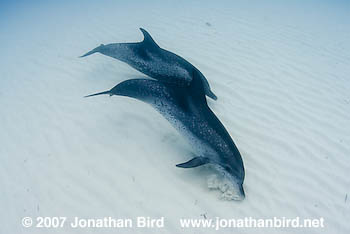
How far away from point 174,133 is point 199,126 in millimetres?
1191

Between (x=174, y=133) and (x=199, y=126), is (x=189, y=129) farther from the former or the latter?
(x=174, y=133)

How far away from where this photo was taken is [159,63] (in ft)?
21.0

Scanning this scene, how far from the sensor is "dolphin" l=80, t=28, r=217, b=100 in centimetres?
615

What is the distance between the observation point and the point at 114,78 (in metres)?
7.58

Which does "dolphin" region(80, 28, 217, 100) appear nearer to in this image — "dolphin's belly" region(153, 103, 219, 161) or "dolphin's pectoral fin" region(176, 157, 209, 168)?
"dolphin's belly" region(153, 103, 219, 161)

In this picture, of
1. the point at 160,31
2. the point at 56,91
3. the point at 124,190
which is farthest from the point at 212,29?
the point at 124,190

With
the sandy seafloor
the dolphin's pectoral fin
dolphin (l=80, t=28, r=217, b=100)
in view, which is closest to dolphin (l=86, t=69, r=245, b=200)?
the dolphin's pectoral fin

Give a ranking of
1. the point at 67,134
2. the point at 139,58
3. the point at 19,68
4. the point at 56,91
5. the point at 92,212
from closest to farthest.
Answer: the point at 92,212 → the point at 67,134 → the point at 139,58 → the point at 56,91 → the point at 19,68

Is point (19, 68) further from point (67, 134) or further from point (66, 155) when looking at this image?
point (66, 155)

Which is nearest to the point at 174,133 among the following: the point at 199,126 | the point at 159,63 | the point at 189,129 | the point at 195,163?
the point at 189,129

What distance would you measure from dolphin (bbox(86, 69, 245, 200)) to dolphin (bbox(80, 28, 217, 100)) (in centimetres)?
117

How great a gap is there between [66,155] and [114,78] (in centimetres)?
311

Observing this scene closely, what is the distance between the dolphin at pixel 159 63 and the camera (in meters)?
6.15

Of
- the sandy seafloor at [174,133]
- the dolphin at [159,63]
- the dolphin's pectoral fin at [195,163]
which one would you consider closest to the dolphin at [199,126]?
the dolphin's pectoral fin at [195,163]
